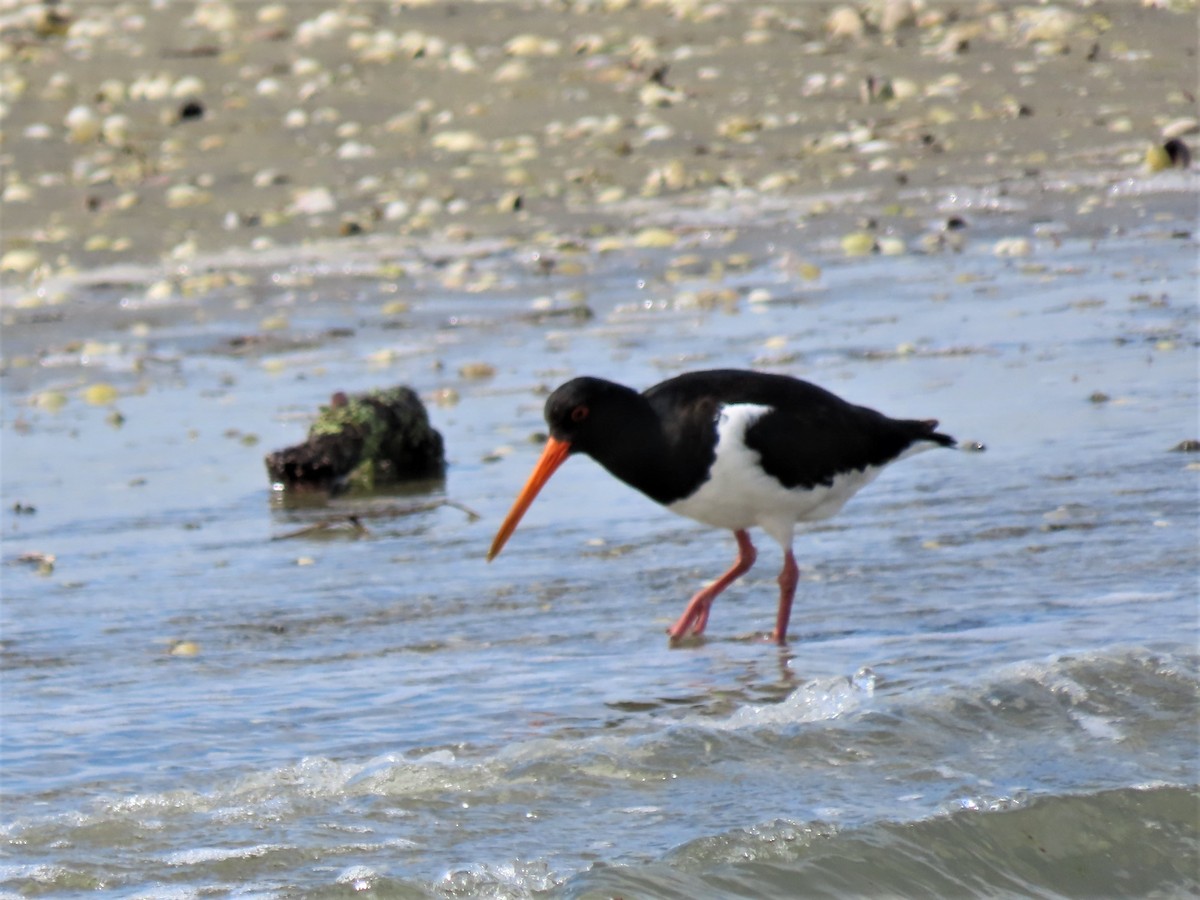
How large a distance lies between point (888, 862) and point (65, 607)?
2.79 meters

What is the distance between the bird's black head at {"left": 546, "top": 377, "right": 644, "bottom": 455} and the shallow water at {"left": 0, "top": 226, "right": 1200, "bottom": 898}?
18.3 inches

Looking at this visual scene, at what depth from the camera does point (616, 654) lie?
197 inches

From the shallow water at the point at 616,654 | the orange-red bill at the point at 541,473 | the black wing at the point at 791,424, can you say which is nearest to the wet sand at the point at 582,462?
the shallow water at the point at 616,654

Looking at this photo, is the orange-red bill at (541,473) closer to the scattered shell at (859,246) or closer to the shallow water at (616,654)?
the shallow water at (616,654)

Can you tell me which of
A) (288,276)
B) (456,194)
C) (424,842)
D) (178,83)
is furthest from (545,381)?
(178,83)

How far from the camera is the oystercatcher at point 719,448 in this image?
5.25 metres

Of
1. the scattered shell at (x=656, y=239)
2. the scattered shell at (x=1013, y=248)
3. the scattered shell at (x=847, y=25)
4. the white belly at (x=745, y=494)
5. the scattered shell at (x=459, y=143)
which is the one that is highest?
the scattered shell at (x=847, y=25)

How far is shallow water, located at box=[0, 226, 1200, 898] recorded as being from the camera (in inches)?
149

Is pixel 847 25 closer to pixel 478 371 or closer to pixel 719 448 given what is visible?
pixel 478 371

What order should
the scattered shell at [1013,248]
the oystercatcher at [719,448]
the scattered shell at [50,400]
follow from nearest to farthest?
the oystercatcher at [719,448]
the scattered shell at [50,400]
the scattered shell at [1013,248]

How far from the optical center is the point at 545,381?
7953 mm

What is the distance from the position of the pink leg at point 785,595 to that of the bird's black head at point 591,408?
593 mm

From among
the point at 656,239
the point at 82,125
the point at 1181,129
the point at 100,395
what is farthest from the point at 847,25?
the point at 100,395

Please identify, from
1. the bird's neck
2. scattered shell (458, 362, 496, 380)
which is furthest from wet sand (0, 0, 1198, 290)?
the bird's neck
